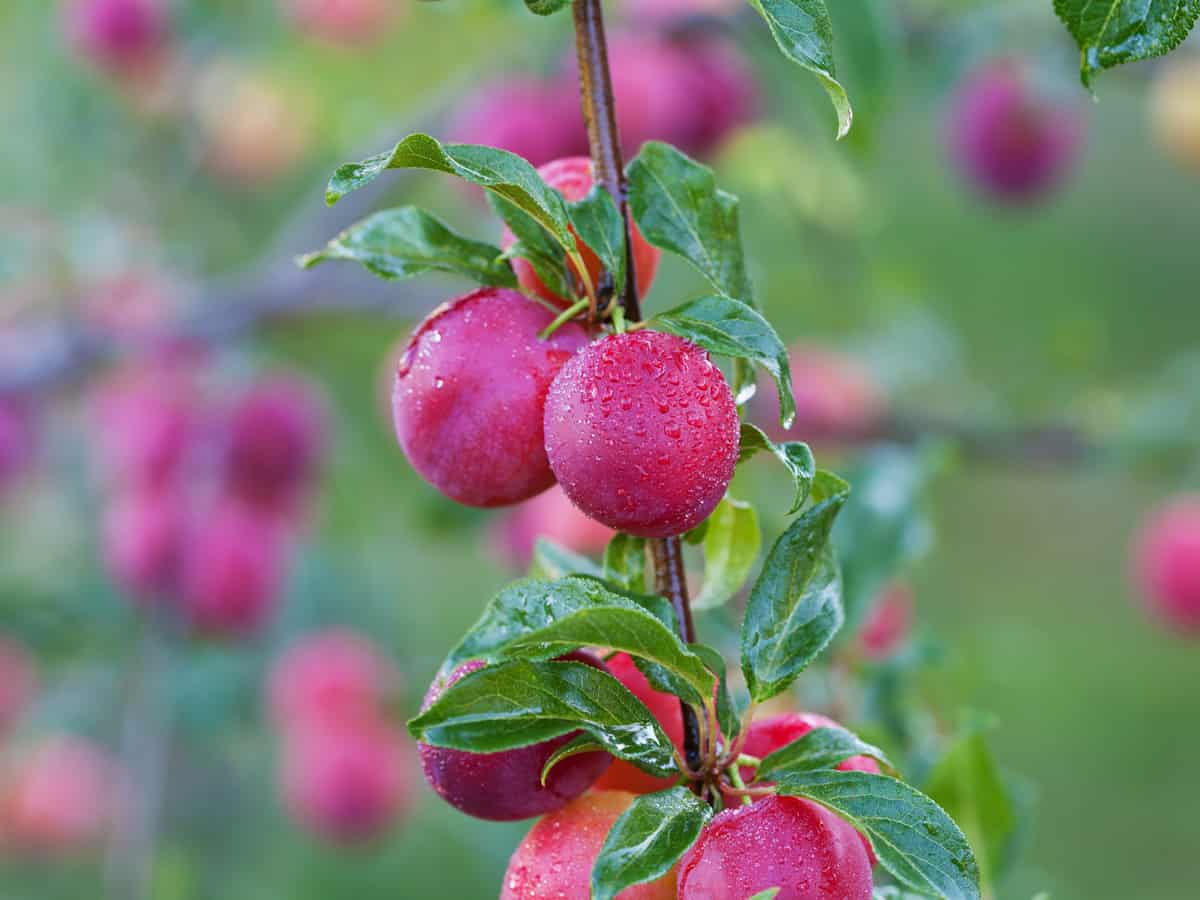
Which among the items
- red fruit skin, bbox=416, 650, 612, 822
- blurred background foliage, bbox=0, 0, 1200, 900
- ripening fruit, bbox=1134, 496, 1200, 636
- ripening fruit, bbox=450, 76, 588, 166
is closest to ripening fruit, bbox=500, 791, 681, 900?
red fruit skin, bbox=416, 650, 612, 822

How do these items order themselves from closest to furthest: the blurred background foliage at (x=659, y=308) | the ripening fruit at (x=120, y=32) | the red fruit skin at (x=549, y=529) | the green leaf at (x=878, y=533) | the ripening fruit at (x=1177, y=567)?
1. the green leaf at (x=878, y=533)
2. the red fruit skin at (x=549, y=529)
3. the blurred background foliage at (x=659, y=308)
4. the ripening fruit at (x=120, y=32)
5. the ripening fruit at (x=1177, y=567)

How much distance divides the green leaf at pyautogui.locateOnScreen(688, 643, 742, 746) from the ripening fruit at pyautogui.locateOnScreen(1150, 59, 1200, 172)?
42.5 inches

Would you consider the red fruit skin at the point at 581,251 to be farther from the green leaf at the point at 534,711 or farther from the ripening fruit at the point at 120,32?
the ripening fruit at the point at 120,32

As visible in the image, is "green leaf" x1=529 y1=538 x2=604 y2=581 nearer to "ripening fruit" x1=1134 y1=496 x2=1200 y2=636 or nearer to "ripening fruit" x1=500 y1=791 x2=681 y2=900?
"ripening fruit" x1=500 y1=791 x2=681 y2=900

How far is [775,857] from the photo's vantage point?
0.90 ft

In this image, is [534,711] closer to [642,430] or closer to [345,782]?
[642,430]

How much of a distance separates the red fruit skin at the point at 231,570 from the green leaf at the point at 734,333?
89 centimetres

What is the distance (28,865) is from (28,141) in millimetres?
922

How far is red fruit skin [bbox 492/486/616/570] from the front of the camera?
36.7 inches

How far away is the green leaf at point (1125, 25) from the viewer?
0.27 meters

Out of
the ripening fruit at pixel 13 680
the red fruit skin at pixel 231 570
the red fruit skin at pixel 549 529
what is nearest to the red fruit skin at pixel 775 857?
the red fruit skin at pixel 549 529

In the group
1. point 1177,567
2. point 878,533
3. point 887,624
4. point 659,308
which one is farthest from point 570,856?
point 1177,567

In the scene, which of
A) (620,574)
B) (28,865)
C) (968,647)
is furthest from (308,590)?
(620,574)

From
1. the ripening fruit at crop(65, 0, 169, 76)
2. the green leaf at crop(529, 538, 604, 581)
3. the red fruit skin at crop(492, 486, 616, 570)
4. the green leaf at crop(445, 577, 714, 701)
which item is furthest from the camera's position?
the ripening fruit at crop(65, 0, 169, 76)
